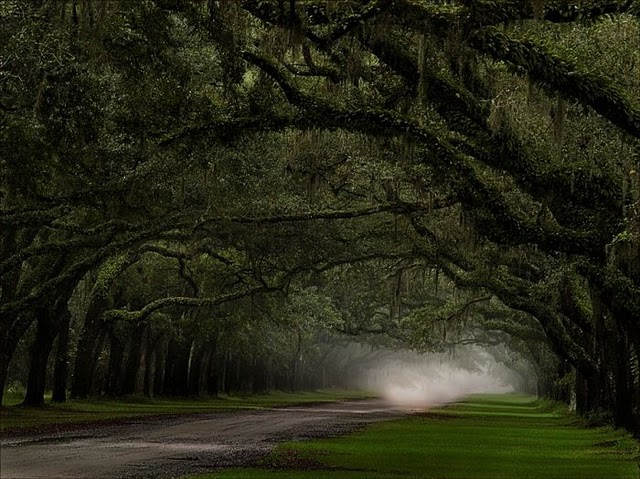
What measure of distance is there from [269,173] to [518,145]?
35.1 feet

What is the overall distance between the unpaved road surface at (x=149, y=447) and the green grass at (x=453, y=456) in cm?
98

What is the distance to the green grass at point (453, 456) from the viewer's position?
1468cm

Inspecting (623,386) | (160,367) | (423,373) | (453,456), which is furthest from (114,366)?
(423,373)

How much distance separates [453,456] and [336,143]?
10733 mm

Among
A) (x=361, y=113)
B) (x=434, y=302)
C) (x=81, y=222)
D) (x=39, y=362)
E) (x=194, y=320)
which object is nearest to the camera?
(x=361, y=113)

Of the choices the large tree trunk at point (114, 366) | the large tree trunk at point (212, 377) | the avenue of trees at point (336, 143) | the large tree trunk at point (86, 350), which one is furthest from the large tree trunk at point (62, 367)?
the large tree trunk at point (212, 377)

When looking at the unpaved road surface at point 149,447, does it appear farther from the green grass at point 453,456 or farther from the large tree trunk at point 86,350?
the large tree trunk at point 86,350

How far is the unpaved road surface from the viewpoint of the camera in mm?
13531

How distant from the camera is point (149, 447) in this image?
723 inches

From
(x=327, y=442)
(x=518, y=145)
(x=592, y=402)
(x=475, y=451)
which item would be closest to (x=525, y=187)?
(x=518, y=145)

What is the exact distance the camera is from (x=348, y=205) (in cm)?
2997

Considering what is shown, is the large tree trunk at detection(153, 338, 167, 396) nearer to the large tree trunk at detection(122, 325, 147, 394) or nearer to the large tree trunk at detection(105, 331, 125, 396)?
the large tree trunk at detection(122, 325, 147, 394)

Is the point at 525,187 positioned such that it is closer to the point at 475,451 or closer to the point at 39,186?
the point at 475,451

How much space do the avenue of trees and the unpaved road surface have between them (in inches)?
246
